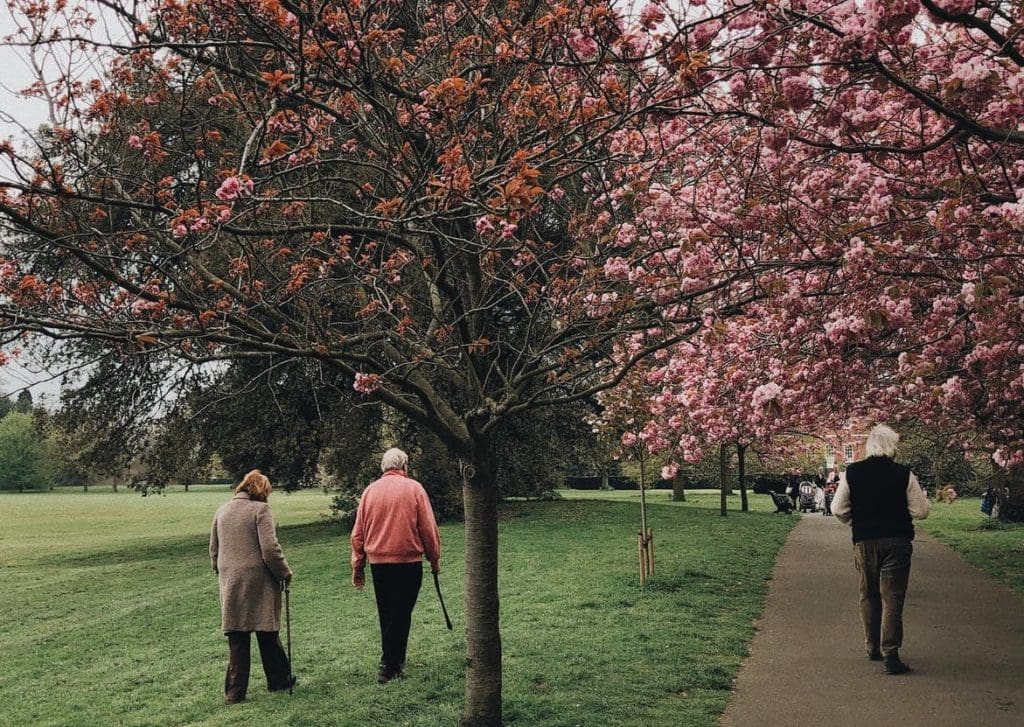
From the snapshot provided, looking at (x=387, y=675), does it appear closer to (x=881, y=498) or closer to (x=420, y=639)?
(x=420, y=639)

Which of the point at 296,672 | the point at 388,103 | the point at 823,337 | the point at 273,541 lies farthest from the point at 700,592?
the point at 388,103

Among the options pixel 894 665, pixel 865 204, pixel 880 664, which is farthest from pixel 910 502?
pixel 865 204

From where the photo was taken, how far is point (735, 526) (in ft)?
76.6

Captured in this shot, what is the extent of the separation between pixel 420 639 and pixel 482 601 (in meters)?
3.40

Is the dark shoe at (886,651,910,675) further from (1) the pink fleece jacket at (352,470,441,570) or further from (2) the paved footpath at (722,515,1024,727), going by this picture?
(1) the pink fleece jacket at (352,470,441,570)

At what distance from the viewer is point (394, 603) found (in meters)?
7.52

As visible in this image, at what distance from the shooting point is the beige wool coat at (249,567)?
7.09 metres

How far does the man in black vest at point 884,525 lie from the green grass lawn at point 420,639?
52.9 inches

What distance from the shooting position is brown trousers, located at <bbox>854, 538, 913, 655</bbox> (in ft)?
23.3

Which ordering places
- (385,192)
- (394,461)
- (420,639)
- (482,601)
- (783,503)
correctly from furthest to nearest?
(783,503) → (420,639) → (394,461) → (385,192) → (482,601)

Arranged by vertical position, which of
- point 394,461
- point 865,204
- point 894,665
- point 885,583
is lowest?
point 894,665

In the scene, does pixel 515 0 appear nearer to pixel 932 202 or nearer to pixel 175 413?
pixel 932 202

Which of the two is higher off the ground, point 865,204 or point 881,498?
point 865,204

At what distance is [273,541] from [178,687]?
2134 millimetres
